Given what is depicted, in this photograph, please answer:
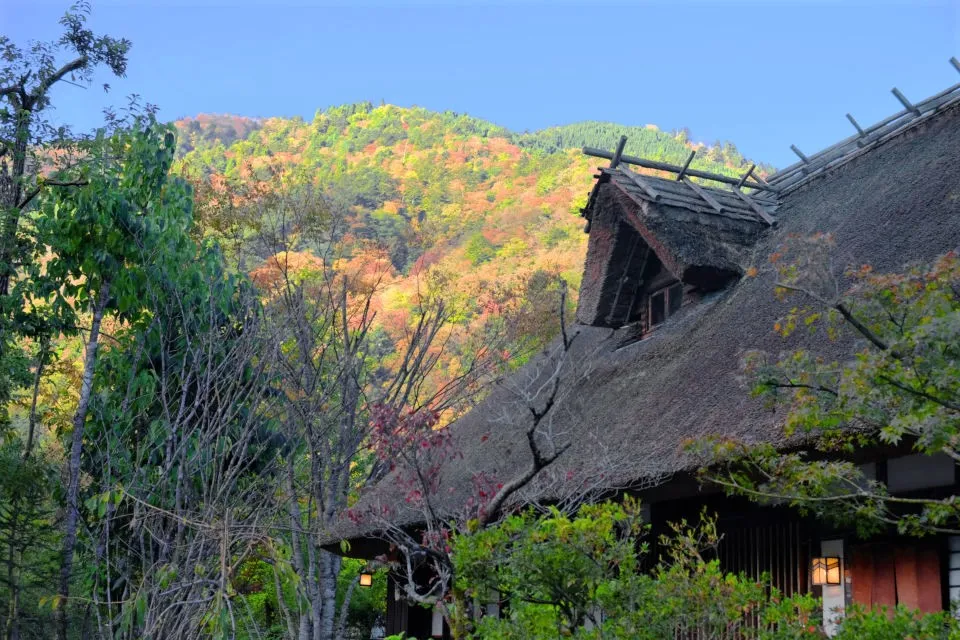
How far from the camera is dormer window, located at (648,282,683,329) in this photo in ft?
32.9

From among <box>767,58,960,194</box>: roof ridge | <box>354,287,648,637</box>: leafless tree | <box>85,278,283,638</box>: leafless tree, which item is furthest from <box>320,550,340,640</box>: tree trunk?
<box>767,58,960,194</box>: roof ridge

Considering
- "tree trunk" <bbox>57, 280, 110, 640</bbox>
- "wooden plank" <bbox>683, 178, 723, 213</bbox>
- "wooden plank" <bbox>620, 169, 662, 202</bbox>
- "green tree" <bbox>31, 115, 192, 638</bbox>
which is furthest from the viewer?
"green tree" <bbox>31, 115, 192, 638</bbox>

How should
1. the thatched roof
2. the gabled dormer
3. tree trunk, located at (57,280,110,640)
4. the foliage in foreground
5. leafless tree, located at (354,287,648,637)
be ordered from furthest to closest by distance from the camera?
the gabled dormer < tree trunk, located at (57,280,110,640) < the thatched roof < leafless tree, located at (354,287,648,637) < the foliage in foreground

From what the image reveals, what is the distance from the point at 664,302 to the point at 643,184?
1414 mm

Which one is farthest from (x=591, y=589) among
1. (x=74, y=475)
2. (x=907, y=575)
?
(x=74, y=475)

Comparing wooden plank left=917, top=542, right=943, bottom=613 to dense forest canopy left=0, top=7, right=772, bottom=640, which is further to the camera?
dense forest canopy left=0, top=7, right=772, bottom=640

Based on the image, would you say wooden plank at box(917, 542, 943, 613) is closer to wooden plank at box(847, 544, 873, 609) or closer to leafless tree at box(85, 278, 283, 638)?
wooden plank at box(847, 544, 873, 609)

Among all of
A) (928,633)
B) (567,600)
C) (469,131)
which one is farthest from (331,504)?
(469,131)

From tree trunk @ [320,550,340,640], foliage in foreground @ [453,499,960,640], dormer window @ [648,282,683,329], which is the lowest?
tree trunk @ [320,550,340,640]

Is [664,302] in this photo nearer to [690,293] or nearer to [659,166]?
[690,293]

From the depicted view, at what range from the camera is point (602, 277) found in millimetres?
10500

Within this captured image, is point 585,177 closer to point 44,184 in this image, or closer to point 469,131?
point 469,131

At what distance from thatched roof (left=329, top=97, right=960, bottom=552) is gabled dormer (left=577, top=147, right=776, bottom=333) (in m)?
0.03

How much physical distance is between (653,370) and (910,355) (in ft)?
15.8
